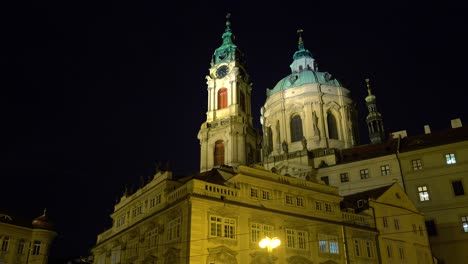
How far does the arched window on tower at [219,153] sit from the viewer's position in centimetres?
7150

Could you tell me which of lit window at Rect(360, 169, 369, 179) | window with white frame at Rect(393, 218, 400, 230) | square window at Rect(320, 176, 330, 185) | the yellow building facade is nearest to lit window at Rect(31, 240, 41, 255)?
the yellow building facade

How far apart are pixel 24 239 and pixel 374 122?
5509 cm

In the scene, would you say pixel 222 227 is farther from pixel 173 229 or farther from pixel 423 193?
pixel 423 193

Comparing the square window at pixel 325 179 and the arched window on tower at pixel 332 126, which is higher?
the arched window on tower at pixel 332 126

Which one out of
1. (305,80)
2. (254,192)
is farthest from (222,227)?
(305,80)

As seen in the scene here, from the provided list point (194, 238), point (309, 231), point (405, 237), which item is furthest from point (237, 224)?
point (405, 237)

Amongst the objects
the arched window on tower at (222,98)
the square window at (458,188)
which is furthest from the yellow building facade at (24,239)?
the square window at (458,188)

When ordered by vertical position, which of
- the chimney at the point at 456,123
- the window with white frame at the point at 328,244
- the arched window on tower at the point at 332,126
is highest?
the arched window on tower at the point at 332,126

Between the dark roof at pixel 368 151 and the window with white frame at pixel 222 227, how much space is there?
29.8m

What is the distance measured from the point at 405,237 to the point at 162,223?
945 inches

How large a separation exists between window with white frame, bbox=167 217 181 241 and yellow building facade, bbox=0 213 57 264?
26.8m

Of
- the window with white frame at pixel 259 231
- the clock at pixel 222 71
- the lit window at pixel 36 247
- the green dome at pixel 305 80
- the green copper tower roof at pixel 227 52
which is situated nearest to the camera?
the window with white frame at pixel 259 231

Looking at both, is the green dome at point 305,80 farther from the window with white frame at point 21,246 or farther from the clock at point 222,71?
the window with white frame at point 21,246

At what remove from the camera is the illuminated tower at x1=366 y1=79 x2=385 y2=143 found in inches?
2913
